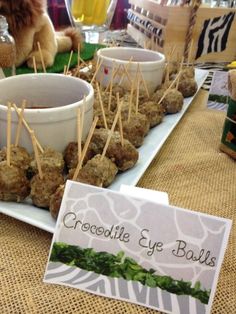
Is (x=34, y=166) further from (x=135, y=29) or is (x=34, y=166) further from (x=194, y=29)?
(x=135, y=29)

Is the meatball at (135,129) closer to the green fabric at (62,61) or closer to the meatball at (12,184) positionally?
the meatball at (12,184)

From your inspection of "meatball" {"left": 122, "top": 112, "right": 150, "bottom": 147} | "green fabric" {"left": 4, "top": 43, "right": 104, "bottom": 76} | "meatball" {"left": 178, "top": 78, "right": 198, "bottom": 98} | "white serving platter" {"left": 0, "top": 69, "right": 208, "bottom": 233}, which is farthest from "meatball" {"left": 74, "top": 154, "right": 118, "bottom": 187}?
"green fabric" {"left": 4, "top": 43, "right": 104, "bottom": 76}

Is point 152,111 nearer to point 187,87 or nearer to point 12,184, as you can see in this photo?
point 187,87

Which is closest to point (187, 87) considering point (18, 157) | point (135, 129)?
point (135, 129)

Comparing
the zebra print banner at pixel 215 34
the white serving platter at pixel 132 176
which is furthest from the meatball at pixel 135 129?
the zebra print banner at pixel 215 34

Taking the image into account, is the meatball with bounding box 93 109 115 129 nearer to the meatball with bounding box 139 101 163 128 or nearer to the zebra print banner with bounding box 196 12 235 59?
the meatball with bounding box 139 101 163 128
